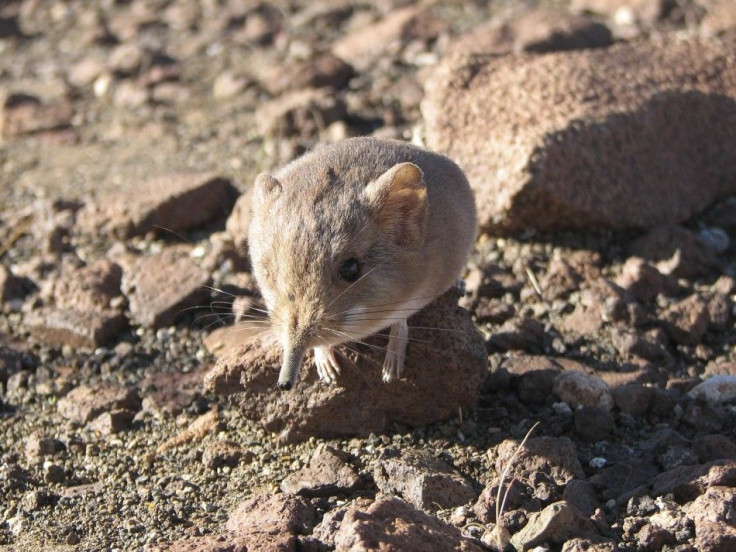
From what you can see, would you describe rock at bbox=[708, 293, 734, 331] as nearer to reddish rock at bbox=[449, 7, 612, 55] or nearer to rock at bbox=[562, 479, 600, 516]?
rock at bbox=[562, 479, 600, 516]

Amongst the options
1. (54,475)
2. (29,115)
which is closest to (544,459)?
(54,475)

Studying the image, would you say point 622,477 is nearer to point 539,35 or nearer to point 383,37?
point 539,35

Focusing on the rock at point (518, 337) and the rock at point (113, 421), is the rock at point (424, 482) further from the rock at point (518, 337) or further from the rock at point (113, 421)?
the rock at point (113, 421)

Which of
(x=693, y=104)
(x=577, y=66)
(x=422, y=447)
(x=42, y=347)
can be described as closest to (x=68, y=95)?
(x=42, y=347)

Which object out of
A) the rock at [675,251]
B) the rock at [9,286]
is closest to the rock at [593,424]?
the rock at [675,251]

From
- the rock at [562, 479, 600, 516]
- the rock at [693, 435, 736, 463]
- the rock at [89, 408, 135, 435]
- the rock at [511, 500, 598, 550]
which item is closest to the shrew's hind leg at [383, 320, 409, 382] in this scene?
the rock at [562, 479, 600, 516]

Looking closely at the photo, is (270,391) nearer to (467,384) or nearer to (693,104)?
(467,384)
